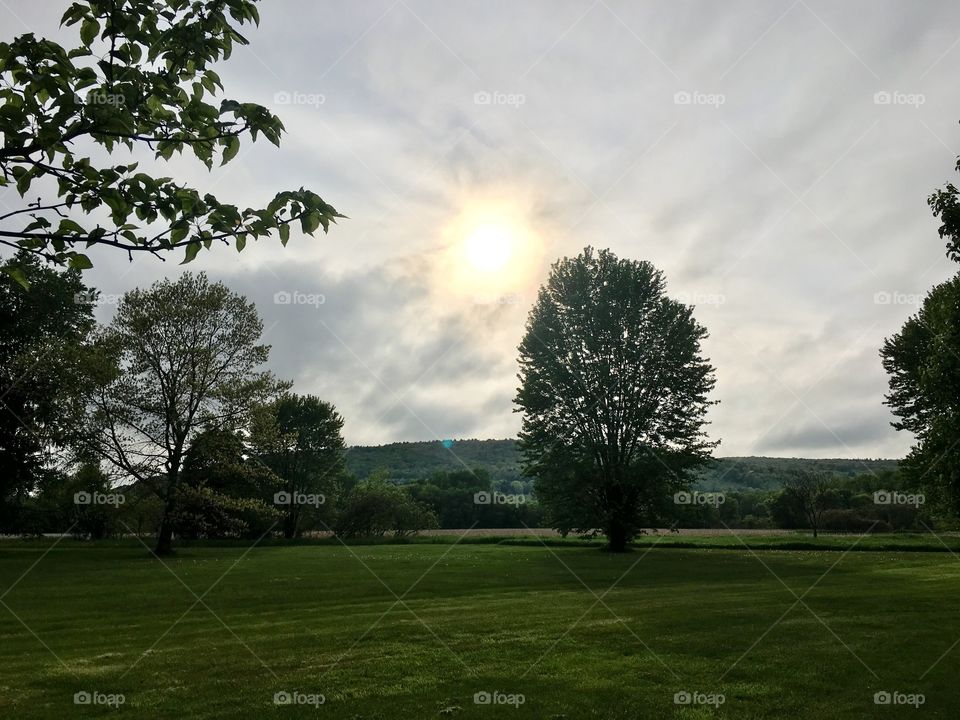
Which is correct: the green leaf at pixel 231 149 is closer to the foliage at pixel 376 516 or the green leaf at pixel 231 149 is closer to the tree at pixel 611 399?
the tree at pixel 611 399

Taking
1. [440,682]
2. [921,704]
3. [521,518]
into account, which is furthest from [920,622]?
[521,518]

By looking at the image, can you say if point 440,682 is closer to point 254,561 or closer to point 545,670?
point 545,670

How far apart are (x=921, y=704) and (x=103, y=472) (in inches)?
1708

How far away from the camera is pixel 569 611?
18.4 meters
